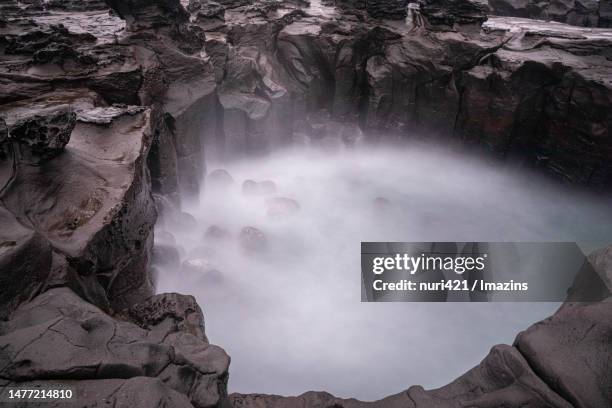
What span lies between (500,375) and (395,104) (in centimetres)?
1013

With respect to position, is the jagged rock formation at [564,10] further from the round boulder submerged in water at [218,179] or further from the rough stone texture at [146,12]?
the rough stone texture at [146,12]

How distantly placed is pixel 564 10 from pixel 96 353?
76.0 feet

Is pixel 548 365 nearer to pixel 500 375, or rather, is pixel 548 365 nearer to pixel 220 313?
pixel 500 375

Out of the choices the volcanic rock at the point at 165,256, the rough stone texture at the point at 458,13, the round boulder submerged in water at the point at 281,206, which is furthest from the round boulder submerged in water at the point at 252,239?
the rough stone texture at the point at 458,13

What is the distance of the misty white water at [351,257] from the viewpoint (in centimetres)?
743

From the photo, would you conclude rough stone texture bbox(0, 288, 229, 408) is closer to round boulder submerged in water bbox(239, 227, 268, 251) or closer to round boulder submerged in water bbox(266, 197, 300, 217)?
round boulder submerged in water bbox(239, 227, 268, 251)

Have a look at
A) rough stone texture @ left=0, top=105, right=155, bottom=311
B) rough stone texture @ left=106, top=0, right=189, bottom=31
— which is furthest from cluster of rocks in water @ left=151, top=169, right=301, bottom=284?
rough stone texture @ left=106, top=0, right=189, bottom=31

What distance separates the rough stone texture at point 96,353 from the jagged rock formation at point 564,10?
66.4 ft

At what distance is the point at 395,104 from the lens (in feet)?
43.7

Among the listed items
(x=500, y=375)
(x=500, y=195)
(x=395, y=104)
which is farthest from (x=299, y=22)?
(x=500, y=375)

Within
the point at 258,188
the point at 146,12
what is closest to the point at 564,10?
the point at 258,188

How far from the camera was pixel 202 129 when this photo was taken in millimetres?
10961

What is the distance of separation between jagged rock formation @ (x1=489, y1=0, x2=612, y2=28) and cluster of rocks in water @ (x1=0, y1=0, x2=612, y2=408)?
0.67ft

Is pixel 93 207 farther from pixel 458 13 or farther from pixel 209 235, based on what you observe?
pixel 458 13
